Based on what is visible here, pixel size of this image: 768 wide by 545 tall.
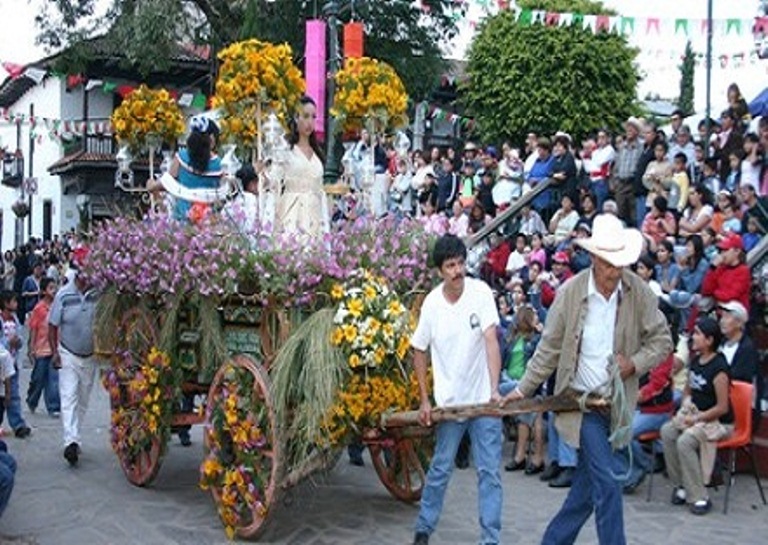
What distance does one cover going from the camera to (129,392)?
861 centimetres

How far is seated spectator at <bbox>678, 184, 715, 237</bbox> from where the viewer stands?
12.2 m

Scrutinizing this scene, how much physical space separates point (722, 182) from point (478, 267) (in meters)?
3.39

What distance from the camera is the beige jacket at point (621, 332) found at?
5.77 metres

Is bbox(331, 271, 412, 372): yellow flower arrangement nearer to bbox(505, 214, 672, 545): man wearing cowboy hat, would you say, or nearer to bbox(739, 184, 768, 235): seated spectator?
bbox(505, 214, 672, 545): man wearing cowboy hat

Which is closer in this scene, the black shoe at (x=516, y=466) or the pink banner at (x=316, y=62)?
the black shoe at (x=516, y=466)

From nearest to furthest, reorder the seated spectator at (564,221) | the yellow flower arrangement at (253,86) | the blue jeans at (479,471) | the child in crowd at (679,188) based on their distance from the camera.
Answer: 1. the blue jeans at (479,471)
2. the yellow flower arrangement at (253,86)
3. the child in crowd at (679,188)
4. the seated spectator at (564,221)

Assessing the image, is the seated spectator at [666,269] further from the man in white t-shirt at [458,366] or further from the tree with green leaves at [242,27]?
the tree with green leaves at [242,27]

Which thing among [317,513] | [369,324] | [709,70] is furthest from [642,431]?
[709,70]

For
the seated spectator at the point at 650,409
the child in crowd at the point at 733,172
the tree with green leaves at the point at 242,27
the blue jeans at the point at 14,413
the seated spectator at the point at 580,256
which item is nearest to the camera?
the seated spectator at the point at 650,409

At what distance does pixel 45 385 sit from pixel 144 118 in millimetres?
4764

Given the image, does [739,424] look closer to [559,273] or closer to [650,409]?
[650,409]

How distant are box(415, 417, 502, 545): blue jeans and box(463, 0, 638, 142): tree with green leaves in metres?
27.5

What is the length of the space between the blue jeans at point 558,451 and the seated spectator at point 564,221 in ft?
16.1

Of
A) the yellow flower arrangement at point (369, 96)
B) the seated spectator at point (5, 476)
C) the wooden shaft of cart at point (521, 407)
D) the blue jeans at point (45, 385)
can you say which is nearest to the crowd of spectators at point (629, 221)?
the yellow flower arrangement at point (369, 96)
